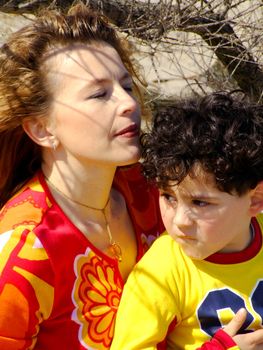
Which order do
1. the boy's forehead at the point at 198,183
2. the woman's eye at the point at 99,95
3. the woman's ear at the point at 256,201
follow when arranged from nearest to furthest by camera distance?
the boy's forehead at the point at 198,183, the woman's ear at the point at 256,201, the woman's eye at the point at 99,95

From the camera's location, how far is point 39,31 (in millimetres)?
2129

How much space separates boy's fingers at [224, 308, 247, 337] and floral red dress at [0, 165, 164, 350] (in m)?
0.34

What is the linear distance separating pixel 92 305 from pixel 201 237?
1.27 ft

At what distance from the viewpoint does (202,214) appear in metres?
1.85

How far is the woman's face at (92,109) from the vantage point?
2.01 m

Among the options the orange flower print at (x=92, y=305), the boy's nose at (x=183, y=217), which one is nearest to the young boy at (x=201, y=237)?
the boy's nose at (x=183, y=217)

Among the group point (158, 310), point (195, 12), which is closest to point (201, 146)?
point (158, 310)

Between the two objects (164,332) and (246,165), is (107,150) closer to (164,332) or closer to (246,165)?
A: (246,165)

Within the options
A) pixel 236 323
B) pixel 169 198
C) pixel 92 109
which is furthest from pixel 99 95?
pixel 236 323

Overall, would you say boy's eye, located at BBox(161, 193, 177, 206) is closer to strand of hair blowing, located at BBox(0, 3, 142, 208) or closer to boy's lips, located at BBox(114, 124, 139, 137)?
boy's lips, located at BBox(114, 124, 139, 137)

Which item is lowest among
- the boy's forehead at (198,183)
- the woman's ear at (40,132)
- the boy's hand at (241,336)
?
the boy's hand at (241,336)

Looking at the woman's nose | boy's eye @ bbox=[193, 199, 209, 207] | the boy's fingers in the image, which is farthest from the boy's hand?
the woman's nose

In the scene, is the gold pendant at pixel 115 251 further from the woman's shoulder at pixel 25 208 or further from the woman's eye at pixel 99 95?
the woman's eye at pixel 99 95

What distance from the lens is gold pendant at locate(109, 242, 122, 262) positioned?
2.12 m
